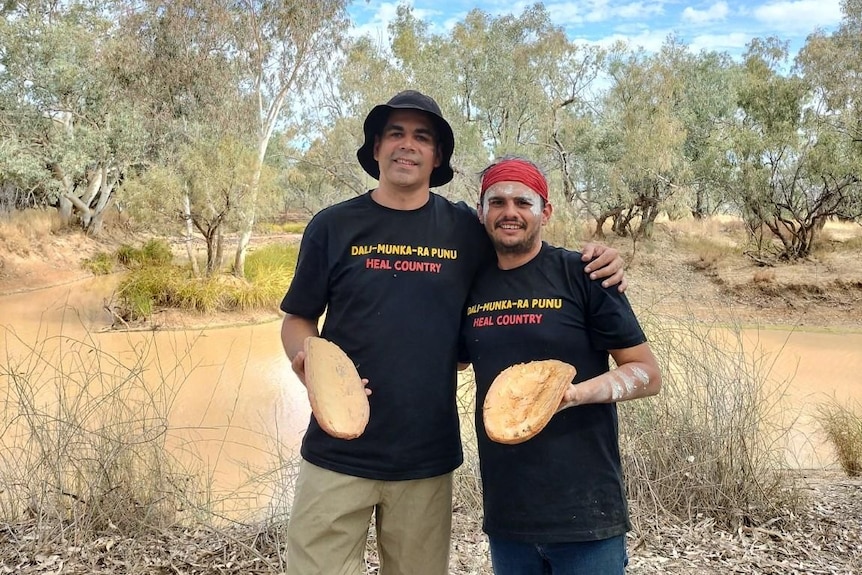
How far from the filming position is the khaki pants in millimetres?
1426

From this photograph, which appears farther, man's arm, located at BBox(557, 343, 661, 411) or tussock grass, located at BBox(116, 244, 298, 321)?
tussock grass, located at BBox(116, 244, 298, 321)

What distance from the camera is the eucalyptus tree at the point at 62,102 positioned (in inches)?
520

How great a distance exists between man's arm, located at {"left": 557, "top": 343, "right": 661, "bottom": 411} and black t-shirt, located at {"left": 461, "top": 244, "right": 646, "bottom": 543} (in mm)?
30

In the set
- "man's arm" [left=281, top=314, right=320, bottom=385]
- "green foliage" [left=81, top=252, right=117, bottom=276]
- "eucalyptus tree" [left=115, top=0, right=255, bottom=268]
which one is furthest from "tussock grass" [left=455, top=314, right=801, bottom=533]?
"green foliage" [left=81, top=252, right=117, bottom=276]

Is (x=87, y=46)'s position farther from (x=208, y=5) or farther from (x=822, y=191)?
(x=822, y=191)

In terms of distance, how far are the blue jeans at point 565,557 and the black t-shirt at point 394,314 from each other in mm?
242

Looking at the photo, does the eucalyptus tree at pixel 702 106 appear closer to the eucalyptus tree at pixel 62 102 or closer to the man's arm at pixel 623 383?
the eucalyptus tree at pixel 62 102

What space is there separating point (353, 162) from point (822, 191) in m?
9.52

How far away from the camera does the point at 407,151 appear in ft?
5.02

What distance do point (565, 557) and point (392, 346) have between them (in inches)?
21.5

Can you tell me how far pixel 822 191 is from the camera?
40.9 ft

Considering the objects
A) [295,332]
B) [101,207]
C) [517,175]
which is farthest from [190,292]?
[517,175]

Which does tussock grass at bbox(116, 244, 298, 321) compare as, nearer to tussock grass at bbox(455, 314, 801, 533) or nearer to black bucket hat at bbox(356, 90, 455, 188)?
tussock grass at bbox(455, 314, 801, 533)

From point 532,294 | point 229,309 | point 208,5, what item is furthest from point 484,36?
point 532,294
